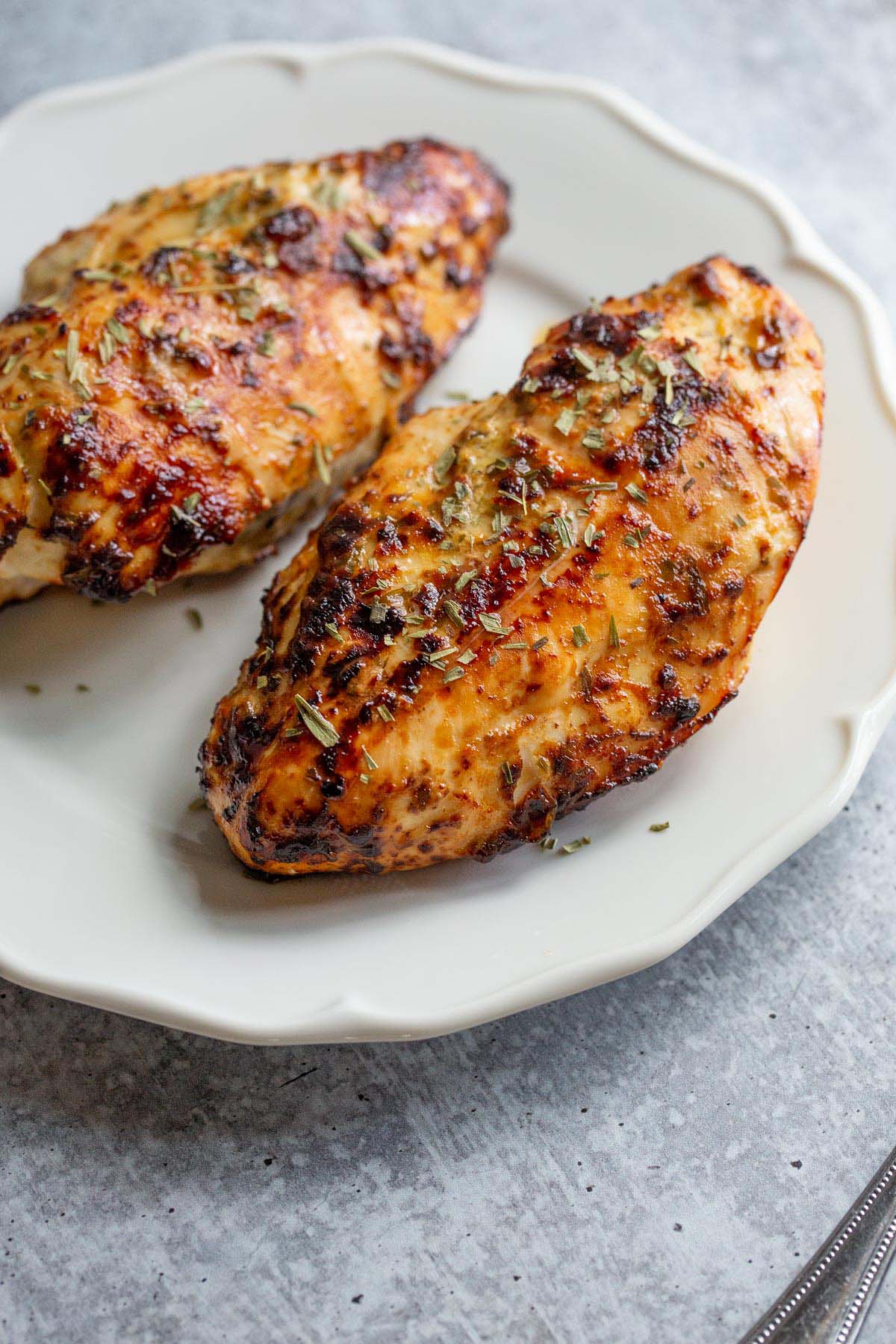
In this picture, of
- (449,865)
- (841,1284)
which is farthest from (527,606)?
(841,1284)

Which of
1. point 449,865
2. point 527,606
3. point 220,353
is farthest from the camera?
point 220,353

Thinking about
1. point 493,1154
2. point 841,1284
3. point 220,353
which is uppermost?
point 220,353

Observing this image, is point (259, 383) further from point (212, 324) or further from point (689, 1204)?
point (689, 1204)

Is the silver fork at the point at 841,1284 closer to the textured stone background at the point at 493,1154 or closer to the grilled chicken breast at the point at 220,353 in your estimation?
the textured stone background at the point at 493,1154

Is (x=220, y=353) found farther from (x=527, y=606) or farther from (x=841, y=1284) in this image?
(x=841, y=1284)

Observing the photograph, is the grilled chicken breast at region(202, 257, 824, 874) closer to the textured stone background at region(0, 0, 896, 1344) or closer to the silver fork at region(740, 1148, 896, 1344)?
the textured stone background at region(0, 0, 896, 1344)

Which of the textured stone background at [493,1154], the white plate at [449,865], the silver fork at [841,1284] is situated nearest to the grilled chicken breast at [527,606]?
the white plate at [449,865]

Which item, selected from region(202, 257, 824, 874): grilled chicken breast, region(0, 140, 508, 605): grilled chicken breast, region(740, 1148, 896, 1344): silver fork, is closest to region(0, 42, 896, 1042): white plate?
region(202, 257, 824, 874): grilled chicken breast
